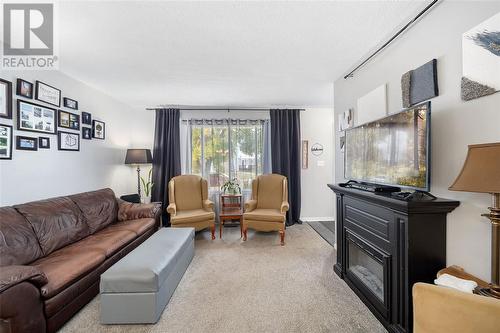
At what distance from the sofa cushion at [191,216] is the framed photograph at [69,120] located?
1861 millimetres

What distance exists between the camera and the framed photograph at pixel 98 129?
11.6ft

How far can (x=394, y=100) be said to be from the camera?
2055mm

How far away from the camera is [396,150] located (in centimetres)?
177

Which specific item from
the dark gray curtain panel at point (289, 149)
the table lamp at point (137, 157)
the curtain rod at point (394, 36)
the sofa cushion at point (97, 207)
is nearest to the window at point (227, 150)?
the dark gray curtain panel at point (289, 149)

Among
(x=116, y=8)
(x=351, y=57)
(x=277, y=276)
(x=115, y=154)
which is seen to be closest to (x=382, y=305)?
(x=277, y=276)

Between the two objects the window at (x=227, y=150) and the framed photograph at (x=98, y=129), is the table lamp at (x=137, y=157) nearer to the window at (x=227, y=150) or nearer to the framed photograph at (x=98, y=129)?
the framed photograph at (x=98, y=129)

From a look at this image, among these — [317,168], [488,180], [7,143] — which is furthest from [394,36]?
[7,143]

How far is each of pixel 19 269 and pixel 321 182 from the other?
458 centimetres

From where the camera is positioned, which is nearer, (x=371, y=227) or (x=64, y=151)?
(x=371, y=227)

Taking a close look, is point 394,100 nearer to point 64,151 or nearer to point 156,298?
point 156,298

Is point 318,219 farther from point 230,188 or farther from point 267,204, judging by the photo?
point 230,188

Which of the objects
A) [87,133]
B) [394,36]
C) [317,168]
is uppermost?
[394,36]

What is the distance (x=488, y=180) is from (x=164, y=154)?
14.9 ft

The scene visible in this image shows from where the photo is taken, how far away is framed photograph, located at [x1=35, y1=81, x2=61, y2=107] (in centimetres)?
253
